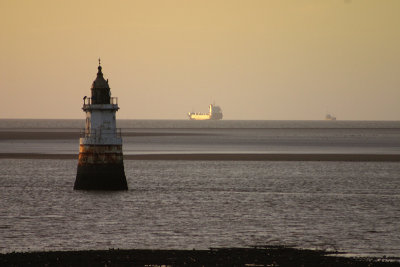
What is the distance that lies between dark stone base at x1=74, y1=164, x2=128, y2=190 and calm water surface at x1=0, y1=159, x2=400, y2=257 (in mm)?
644

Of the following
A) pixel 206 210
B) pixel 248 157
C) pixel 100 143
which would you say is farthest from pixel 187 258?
pixel 248 157

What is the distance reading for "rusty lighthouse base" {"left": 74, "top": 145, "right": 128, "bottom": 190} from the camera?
165 feet

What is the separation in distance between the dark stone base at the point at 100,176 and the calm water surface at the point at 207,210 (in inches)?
25.4

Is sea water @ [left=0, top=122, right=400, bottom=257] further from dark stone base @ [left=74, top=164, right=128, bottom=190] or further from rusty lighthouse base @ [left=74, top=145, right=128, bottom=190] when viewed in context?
rusty lighthouse base @ [left=74, top=145, right=128, bottom=190]

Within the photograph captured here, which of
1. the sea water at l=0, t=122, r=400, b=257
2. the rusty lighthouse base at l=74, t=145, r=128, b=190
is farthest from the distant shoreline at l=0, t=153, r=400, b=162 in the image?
the rusty lighthouse base at l=74, t=145, r=128, b=190

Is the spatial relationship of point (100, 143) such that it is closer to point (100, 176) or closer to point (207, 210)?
point (100, 176)

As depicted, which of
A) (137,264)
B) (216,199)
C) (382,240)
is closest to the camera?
(137,264)

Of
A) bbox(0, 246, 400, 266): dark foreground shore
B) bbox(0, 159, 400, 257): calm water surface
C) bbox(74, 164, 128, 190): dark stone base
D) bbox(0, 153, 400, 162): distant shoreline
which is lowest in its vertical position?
bbox(0, 159, 400, 257): calm water surface

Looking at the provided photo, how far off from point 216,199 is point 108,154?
752cm

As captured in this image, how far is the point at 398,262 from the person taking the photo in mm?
29766

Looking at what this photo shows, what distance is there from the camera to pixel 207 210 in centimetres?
4681

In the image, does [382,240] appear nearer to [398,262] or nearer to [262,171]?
[398,262]

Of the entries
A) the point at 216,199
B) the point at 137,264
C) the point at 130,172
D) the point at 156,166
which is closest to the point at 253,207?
the point at 216,199

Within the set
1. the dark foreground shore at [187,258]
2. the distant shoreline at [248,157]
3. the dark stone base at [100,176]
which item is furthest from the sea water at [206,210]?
the distant shoreline at [248,157]
